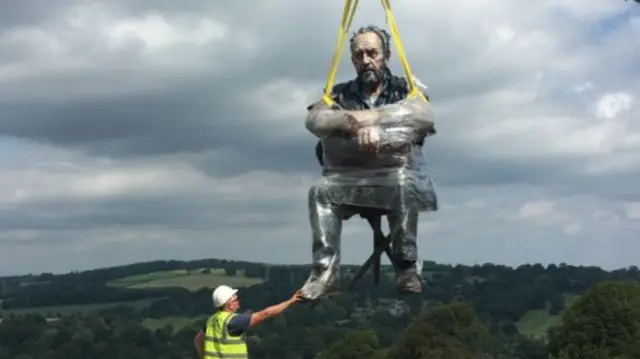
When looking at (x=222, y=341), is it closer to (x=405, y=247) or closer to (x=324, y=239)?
(x=324, y=239)

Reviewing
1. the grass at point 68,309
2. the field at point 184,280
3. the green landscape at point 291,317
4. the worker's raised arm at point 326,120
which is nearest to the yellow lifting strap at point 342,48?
the worker's raised arm at point 326,120

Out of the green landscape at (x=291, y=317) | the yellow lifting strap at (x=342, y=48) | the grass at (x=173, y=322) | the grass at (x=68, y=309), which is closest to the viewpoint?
the yellow lifting strap at (x=342, y=48)

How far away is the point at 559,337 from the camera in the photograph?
7994 cm

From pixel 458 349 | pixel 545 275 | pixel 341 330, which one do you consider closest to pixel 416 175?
pixel 458 349

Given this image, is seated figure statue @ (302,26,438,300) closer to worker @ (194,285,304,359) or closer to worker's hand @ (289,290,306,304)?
worker's hand @ (289,290,306,304)

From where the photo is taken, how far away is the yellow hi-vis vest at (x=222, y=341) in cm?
1279

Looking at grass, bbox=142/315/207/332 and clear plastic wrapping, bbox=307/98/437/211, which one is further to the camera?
grass, bbox=142/315/207/332

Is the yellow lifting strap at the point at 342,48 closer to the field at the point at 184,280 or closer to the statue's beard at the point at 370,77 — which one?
the statue's beard at the point at 370,77

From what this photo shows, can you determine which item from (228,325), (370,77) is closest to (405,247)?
(370,77)

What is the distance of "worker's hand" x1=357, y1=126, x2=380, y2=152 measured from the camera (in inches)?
483


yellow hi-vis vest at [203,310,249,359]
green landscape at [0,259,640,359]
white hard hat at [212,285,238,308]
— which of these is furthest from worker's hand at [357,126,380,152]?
green landscape at [0,259,640,359]

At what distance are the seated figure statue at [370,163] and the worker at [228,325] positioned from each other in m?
0.55

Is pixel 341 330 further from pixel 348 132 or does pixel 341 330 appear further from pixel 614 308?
pixel 348 132

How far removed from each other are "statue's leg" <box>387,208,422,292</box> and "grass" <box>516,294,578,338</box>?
4837 inches
